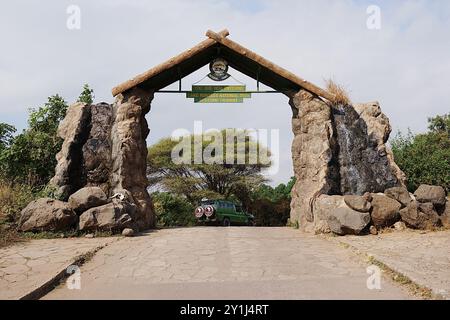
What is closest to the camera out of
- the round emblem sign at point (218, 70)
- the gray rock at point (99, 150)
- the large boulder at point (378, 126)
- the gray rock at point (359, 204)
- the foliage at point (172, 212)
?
the gray rock at point (359, 204)

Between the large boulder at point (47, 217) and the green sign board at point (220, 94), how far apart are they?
534 cm

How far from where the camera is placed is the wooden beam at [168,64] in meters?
12.7

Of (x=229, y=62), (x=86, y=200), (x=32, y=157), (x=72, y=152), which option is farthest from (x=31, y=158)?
(x=229, y=62)

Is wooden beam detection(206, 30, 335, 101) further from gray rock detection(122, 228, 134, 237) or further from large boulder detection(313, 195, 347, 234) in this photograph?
gray rock detection(122, 228, 134, 237)

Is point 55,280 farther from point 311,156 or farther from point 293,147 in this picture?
point 293,147

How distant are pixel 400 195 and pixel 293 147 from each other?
3.98 metres

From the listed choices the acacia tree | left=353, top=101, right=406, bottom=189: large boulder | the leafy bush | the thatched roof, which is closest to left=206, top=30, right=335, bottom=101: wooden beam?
the thatched roof

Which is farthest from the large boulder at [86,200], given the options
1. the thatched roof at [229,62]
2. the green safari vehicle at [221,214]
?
the green safari vehicle at [221,214]

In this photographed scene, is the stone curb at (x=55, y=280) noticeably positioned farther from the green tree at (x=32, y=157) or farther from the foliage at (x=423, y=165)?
the foliage at (x=423, y=165)

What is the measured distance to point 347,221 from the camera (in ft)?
33.6

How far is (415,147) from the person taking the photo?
1767cm

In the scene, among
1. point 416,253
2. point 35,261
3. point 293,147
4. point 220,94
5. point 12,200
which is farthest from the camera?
point 293,147

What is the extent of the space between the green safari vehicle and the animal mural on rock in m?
6.08
